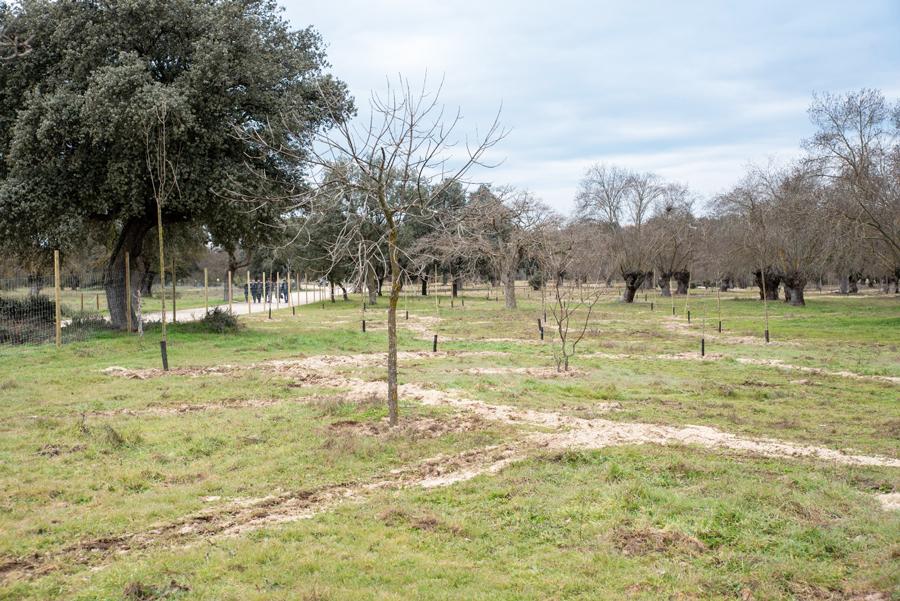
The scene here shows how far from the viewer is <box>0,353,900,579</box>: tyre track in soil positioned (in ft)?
15.4

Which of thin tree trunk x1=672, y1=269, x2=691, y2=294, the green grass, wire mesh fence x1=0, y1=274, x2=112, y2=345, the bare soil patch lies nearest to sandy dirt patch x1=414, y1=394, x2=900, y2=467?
the green grass

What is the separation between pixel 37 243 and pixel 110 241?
14.8ft

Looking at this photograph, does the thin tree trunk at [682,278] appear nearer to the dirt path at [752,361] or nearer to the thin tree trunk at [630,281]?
the thin tree trunk at [630,281]

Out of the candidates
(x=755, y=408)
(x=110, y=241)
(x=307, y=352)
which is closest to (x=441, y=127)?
(x=755, y=408)

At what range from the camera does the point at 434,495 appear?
591 cm

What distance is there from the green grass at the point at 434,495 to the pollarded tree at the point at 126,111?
20.2 feet

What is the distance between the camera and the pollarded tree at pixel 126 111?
1614cm

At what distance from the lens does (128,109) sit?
15492mm

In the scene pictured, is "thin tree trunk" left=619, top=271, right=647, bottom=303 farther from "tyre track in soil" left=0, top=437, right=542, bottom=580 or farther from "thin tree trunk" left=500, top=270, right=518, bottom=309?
"tyre track in soil" left=0, top=437, right=542, bottom=580

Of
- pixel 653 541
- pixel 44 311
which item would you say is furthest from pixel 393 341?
pixel 44 311

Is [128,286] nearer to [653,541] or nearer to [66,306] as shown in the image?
[66,306]

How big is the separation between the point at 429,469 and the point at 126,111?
13463 millimetres

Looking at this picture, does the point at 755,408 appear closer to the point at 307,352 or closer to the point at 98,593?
the point at 98,593

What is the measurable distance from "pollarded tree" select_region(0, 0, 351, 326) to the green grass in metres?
6.17
